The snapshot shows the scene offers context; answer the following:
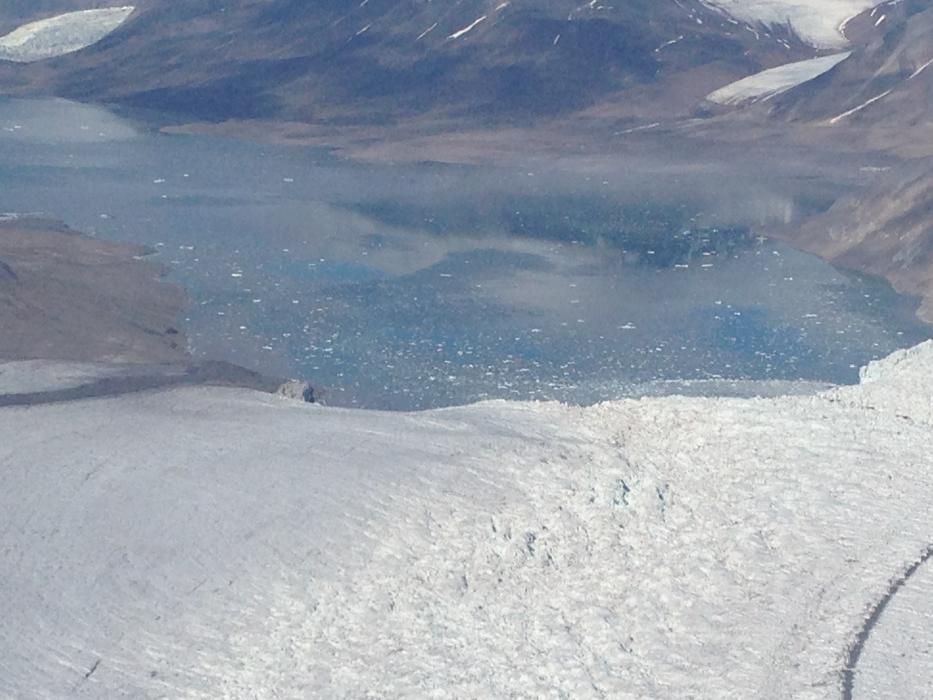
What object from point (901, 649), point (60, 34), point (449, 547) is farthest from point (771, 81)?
point (901, 649)

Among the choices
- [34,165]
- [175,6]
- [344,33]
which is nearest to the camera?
[34,165]

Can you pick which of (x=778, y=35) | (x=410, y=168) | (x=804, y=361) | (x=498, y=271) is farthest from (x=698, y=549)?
(x=778, y=35)

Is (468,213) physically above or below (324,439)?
below

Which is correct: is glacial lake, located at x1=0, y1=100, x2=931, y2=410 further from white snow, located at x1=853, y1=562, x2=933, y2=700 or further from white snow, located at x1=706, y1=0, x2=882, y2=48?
white snow, located at x1=706, y1=0, x2=882, y2=48

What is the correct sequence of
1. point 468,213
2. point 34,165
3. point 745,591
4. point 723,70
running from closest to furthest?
point 745,591 → point 468,213 → point 34,165 → point 723,70

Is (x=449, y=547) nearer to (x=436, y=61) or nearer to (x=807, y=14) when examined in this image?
(x=436, y=61)

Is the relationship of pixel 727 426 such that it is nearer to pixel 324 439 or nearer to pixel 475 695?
pixel 324 439
